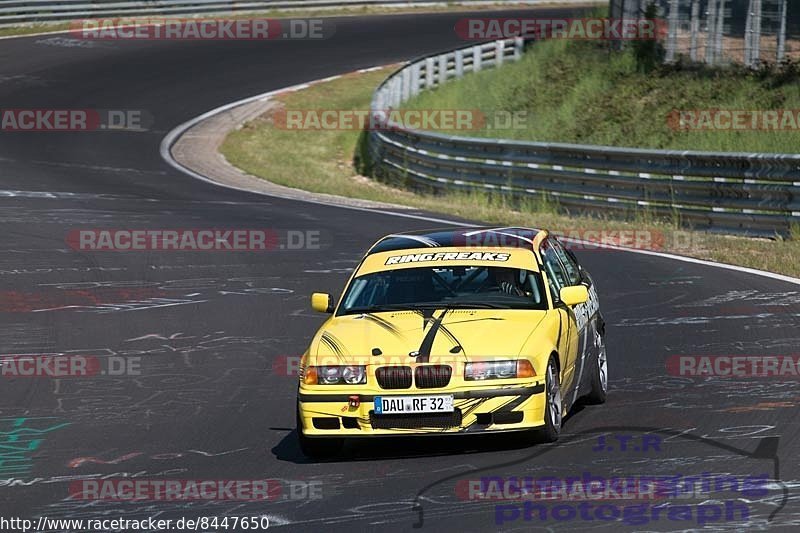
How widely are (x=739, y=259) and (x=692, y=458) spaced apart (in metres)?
9.57

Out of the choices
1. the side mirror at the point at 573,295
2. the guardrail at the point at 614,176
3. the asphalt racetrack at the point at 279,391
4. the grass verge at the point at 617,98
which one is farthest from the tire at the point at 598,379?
the grass verge at the point at 617,98

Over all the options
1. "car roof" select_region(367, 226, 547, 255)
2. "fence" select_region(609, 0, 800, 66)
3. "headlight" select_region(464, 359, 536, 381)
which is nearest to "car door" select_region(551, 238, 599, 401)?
"car roof" select_region(367, 226, 547, 255)

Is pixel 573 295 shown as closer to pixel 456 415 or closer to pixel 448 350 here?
pixel 448 350

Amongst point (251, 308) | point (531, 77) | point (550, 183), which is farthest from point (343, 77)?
point (251, 308)

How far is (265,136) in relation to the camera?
3447 cm

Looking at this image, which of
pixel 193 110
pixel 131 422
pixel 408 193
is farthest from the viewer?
pixel 193 110

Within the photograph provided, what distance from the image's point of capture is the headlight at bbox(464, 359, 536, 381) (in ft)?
28.9

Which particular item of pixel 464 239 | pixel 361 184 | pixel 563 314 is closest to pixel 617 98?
pixel 361 184

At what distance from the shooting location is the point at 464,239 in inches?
417

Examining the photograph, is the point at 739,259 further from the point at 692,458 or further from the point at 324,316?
the point at 692,458

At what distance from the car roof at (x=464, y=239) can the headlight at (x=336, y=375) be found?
5.54ft

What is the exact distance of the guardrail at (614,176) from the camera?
1953 cm

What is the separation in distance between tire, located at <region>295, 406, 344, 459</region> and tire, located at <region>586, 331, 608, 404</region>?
7.40ft

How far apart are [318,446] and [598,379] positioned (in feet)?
8.21
